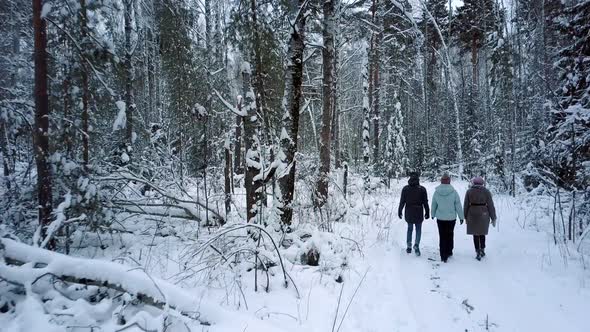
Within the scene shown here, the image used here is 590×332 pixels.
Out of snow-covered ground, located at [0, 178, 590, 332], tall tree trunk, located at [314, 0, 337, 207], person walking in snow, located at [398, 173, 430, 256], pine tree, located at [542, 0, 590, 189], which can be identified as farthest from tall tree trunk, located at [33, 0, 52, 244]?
pine tree, located at [542, 0, 590, 189]

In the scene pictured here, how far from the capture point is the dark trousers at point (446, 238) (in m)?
7.32

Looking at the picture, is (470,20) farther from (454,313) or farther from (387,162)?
(454,313)

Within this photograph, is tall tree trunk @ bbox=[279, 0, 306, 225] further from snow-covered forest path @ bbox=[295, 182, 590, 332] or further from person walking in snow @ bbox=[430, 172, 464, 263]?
person walking in snow @ bbox=[430, 172, 464, 263]

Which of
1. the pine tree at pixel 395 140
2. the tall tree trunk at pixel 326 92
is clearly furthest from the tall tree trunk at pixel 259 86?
the pine tree at pixel 395 140

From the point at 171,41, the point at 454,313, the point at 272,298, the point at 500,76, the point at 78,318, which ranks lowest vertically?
the point at 454,313

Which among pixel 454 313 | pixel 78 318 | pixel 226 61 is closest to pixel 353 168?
pixel 226 61

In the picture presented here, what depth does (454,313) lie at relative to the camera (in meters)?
4.88

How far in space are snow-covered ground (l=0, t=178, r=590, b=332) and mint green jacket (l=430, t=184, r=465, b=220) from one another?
96 cm

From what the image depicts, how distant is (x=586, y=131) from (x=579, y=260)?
2.78 meters

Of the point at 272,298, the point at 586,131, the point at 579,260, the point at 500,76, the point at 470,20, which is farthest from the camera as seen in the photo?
the point at 470,20

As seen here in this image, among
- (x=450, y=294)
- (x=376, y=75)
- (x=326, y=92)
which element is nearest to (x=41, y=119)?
(x=326, y=92)

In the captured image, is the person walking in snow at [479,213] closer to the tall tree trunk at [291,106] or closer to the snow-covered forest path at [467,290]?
the snow-covered forest path at [467,290]

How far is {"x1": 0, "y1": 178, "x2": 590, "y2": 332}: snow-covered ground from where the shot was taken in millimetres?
3359

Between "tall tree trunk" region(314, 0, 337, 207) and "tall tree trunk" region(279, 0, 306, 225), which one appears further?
"tall tree trunk" region(314, 0, 337, 207)
